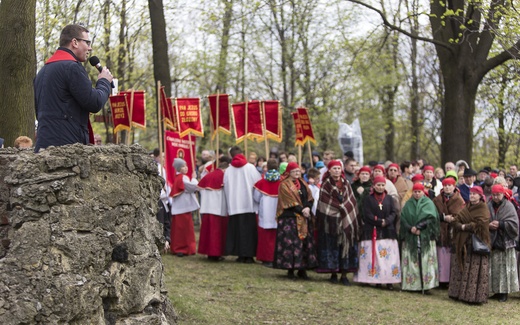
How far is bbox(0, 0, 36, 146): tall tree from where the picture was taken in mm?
8094

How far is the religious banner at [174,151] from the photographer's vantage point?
14.1m

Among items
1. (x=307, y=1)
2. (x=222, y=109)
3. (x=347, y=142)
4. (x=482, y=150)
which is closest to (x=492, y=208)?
(x=222, y=109)

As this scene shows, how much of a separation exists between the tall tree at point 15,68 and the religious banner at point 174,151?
590cm

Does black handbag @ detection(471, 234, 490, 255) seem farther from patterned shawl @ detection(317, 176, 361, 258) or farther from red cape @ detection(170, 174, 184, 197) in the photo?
red cape @ detection(170, 174, 184, 197)

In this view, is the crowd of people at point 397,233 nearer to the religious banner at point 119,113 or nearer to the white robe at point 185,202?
the white robe at point 185,202

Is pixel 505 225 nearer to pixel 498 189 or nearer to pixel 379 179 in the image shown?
pixel 498 189

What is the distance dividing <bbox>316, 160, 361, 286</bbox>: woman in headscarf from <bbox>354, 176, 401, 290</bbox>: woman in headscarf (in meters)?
0.16

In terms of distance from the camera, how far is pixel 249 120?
14688 mm

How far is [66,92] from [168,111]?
9135 millimetres

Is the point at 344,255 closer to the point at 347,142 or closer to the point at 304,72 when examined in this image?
the point at 347,142

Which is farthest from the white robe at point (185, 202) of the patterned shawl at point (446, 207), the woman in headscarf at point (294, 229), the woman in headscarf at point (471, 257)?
the woman in headscarf at point (471, 257)

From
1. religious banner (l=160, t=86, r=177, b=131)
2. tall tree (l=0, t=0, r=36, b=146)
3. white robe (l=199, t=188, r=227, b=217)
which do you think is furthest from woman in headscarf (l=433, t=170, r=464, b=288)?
tall tree (l=0, t=0, r=36, b=146)

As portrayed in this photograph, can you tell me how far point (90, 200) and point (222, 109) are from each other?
951cm

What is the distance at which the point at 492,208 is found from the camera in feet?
37.4
